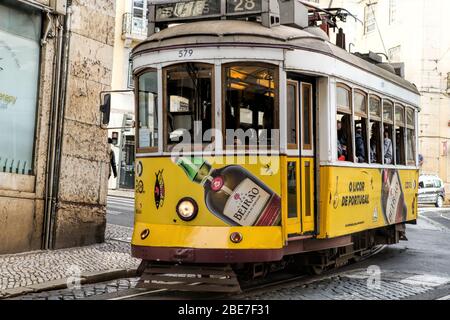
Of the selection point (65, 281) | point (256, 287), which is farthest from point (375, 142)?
point (65, 281)

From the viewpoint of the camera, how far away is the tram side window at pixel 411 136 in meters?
11.4

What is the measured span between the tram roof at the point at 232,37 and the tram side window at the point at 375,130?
1.82m

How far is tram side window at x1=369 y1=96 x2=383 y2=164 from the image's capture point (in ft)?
31.0

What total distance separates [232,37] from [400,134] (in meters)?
5.07

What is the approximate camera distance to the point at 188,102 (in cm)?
730

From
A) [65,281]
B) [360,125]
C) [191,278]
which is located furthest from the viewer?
[360,125]

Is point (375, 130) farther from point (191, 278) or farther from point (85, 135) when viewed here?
point (85, 135)

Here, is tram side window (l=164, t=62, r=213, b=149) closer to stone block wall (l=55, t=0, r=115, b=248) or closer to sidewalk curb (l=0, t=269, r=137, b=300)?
sidewalk curb (l=0, t=269, r=137, b=300)

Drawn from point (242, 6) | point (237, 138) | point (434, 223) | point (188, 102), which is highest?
point (242, 6)

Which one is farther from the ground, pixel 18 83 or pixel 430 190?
pixel 18 83

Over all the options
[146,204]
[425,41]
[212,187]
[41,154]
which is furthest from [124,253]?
[425,41]

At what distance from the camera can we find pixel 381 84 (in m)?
9.84

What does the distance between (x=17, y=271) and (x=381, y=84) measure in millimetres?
6330

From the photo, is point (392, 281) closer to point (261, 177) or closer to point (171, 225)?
point (261, 177)
